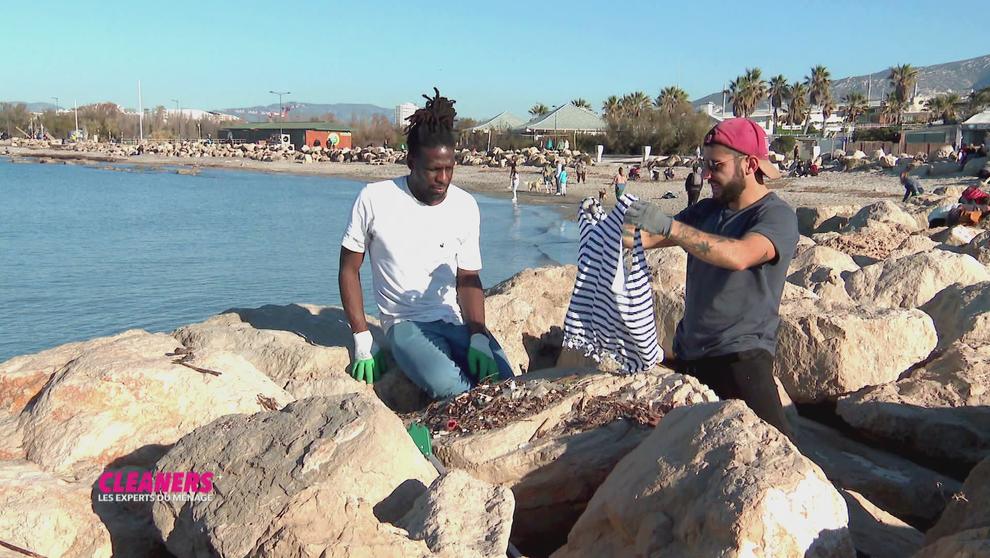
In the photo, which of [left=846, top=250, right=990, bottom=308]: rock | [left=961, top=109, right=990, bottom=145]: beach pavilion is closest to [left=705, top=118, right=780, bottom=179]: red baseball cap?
[left=846, top=250, right=990, bottom=308]: rock

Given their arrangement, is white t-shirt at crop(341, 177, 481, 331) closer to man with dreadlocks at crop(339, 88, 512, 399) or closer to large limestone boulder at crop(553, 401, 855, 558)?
man with dreadlocks at crop(339, 88, 512, 399)

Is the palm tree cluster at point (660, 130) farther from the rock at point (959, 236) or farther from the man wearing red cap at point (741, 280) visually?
the man wearing red cap at point (741, 280)

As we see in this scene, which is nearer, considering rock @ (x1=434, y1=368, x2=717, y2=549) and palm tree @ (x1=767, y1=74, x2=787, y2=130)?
rock @ (x1=434, y1=368, x2=717, y2=549)

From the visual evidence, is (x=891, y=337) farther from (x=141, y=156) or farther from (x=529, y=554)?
(x=141, y=156)

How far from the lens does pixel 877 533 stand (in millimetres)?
3260

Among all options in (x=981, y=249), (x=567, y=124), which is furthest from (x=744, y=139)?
(x=567, y=124)

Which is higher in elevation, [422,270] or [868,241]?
[422,270]

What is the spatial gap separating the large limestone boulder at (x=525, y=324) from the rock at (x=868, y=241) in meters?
5.52

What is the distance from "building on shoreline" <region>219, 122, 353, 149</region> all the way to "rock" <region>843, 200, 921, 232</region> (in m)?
75.5

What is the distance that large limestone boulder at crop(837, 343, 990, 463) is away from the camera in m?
4.39

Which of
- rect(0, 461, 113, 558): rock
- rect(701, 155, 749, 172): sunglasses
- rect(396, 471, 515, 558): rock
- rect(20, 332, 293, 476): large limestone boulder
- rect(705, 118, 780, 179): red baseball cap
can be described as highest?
rect(705, 118, 780, 179): red baseball cap

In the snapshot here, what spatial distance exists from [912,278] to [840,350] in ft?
7.81

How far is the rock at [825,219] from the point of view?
1462 cm

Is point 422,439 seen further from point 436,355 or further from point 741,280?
point 741,280
